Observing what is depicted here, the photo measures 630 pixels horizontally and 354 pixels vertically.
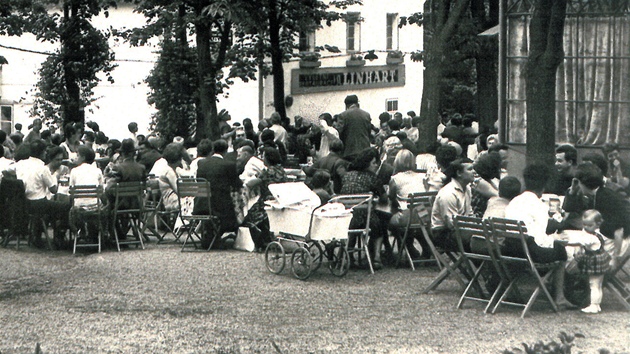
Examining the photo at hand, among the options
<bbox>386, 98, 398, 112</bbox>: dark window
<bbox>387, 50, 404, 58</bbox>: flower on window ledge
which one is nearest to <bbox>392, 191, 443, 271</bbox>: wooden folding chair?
<bbox>387, 50, 404, 58</bbox>: flower on window ledge

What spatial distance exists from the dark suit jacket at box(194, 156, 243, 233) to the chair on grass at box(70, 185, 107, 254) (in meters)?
1.31

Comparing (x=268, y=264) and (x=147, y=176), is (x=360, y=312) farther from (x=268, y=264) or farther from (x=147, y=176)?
(x=147, y=176)

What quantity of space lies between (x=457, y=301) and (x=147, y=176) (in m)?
8.31

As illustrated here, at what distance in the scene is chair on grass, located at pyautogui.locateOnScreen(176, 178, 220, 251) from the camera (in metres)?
17.3

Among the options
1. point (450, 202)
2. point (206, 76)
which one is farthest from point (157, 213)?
point (450, 202)

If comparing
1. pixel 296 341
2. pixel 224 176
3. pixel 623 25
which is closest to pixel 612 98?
Answer: pixel 623 25

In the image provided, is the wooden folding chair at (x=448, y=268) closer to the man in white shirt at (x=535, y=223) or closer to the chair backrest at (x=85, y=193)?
the man in white shirt at (x=535, y=223)

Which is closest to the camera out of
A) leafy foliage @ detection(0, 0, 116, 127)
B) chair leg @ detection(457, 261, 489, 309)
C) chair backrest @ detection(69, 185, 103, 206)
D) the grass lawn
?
the grass lawn

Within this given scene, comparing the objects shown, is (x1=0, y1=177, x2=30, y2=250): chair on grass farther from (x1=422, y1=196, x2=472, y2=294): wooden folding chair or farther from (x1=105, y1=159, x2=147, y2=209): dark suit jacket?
(x1=422, y1=196, x2=472, y2=294): wooden folding chair

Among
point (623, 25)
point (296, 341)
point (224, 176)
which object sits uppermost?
point (623, 25)

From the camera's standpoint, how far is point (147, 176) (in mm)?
19969

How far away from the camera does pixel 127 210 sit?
17609mm

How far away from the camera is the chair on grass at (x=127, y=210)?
1742cm

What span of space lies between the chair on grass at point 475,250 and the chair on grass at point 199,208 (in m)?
5.49
